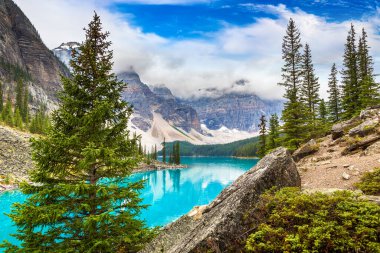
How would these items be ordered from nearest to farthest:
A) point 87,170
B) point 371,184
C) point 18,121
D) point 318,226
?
point 318,226
point 371,184
point 87,170
point 18,121

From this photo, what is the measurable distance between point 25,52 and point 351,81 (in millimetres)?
210720

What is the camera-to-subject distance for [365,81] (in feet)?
111

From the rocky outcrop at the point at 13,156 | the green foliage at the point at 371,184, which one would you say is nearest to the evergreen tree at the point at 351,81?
the green foliage at the point at 371,184

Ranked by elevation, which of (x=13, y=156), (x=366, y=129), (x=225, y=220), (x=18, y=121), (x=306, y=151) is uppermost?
(x=18, y=121)

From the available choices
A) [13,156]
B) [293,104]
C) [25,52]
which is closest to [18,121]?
[13,156]

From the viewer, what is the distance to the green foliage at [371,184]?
8055 millimetres

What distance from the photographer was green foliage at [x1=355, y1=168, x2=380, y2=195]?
317 inches

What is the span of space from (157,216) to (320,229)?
31.1 meters

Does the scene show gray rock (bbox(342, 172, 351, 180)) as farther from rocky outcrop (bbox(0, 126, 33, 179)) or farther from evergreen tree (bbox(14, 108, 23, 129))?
evergreen tree (bbox(14, 108, 23, 129))

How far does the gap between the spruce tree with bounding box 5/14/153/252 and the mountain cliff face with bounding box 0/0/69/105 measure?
171 meters

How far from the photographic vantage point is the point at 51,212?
320 inches

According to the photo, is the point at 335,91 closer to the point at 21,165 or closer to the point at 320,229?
the point at 320,229

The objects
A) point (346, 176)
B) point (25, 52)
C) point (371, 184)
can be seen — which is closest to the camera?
point (371, 184)

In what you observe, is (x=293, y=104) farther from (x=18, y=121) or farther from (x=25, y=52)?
(x=25, y=52)
